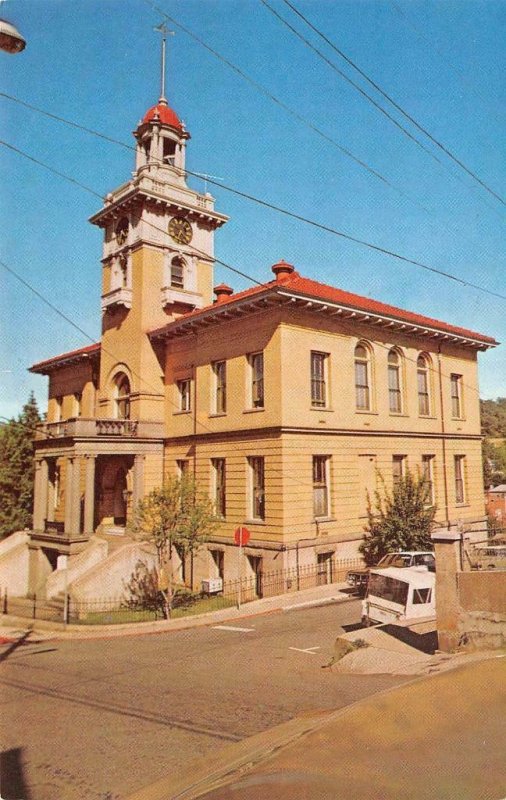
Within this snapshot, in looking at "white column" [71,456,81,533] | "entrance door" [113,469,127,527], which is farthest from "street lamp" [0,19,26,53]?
"entrance door" [113,469,127,527]

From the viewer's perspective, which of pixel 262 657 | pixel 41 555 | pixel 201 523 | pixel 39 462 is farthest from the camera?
pixel 39 462

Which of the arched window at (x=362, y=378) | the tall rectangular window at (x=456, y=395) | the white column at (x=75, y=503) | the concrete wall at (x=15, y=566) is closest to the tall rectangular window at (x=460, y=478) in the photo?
the tall rectangular window at (x=456, y=395)

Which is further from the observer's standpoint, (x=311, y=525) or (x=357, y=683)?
(x=311, y=525)

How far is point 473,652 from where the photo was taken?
37.4 ft

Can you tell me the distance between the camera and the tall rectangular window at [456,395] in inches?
1303

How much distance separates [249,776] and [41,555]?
26.7 meters

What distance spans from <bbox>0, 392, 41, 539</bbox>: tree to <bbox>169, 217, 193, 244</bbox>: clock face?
20381mm

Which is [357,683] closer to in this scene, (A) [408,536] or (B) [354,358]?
(A) [408,536]

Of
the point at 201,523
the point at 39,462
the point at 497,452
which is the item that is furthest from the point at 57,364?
the point at 497,452

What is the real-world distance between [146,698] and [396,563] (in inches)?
506

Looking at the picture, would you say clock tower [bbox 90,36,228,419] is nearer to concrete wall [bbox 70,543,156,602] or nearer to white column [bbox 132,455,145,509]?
white column [bbox 132,455,145,509]

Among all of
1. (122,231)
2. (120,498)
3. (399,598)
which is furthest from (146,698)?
(122,231)

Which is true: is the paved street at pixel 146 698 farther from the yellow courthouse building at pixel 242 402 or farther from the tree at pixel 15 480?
the tree at pixel 15 480

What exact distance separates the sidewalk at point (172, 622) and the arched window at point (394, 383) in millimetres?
11041
